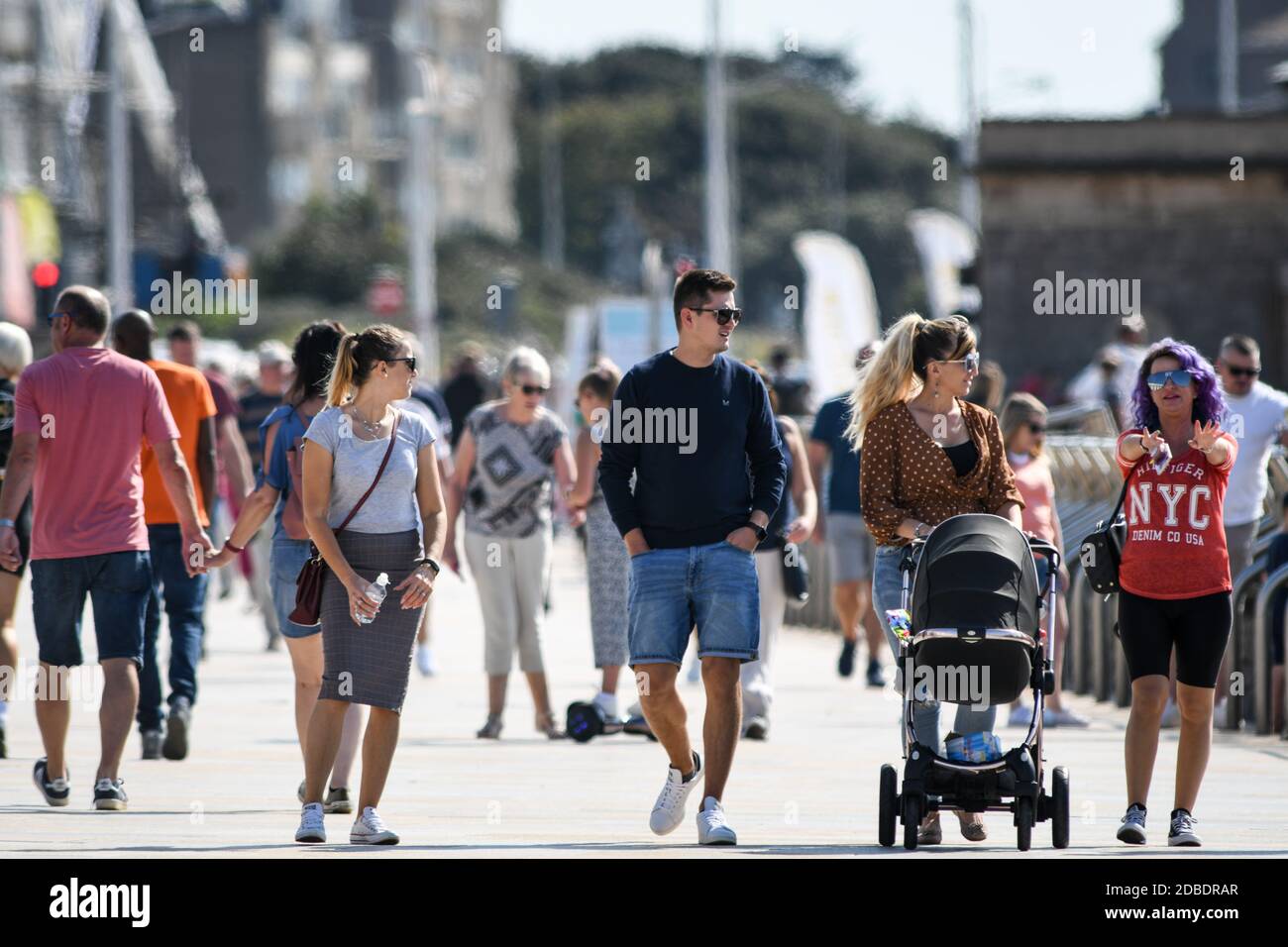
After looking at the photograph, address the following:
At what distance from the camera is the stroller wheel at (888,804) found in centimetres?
886

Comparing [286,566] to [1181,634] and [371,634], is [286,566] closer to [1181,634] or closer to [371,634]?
[371,634]

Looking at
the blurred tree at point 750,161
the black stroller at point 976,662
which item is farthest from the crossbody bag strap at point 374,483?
the blurred tree at point 750,161

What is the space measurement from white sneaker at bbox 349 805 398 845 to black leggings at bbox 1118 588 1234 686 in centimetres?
263

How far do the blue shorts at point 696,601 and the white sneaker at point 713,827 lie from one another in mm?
523

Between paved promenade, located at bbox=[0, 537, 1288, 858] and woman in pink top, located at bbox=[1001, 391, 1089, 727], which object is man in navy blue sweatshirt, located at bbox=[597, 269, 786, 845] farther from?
woman in pink top, located at bbox=[1001, 391, 1089, 727]

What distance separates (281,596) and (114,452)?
0.89 m

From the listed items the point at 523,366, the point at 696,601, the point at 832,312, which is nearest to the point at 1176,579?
the point at 696,601

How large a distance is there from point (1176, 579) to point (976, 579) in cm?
90

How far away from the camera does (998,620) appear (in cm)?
862

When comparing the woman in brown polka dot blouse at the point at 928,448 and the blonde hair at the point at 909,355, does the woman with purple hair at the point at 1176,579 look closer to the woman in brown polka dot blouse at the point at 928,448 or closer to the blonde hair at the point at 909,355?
the woman in brown polka dot blouse at the point at 928,448

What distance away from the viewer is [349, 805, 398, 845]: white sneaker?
29.4 ft

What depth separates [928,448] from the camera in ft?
30.3

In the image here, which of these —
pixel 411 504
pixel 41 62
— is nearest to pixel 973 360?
pixel 411 504
